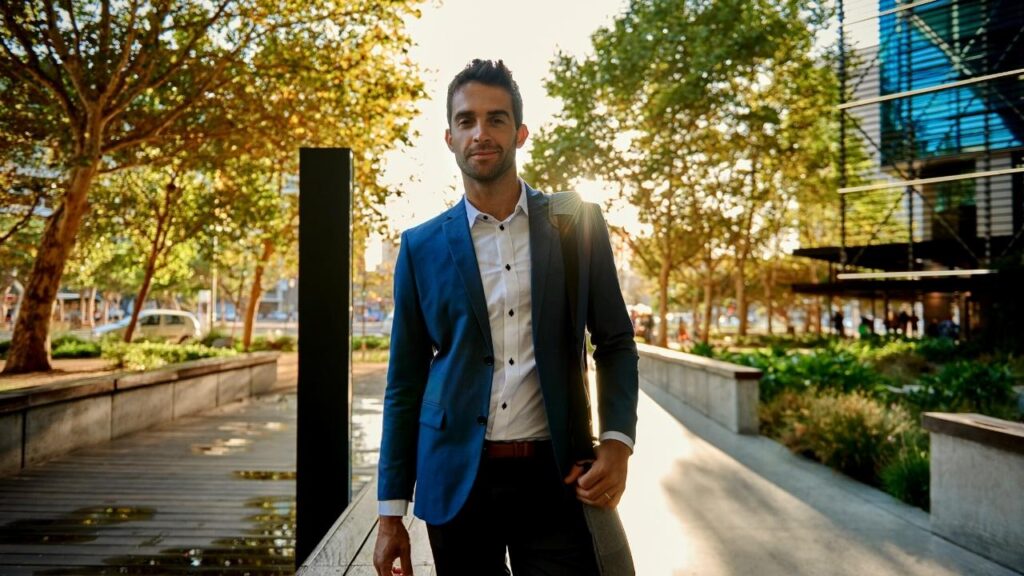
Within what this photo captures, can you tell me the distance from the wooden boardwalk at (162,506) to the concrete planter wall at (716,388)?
5.06 metres

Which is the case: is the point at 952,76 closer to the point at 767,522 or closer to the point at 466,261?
the point at 767,522

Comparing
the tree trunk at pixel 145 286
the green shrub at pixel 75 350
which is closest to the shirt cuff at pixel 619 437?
the green shrub at pixel 75 350

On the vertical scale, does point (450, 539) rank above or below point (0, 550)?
above

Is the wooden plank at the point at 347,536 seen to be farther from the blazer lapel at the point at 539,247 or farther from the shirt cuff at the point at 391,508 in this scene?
the blazer lapel at the point at 539,247

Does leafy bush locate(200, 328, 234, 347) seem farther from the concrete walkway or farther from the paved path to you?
the concrete walkway

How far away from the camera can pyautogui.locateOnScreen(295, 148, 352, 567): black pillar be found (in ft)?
14.9

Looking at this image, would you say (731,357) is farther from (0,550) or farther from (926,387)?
(0,550)

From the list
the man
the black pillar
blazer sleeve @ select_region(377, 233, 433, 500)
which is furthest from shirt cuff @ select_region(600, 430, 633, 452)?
the black pillar

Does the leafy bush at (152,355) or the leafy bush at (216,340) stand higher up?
the leafy bush at (152,355)

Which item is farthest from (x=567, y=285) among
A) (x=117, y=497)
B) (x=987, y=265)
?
(x=987, y=265)

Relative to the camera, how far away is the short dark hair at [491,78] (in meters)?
2.03

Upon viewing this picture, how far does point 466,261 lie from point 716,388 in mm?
10156

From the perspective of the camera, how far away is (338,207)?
4.65 meters

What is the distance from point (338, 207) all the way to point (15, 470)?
613cm
